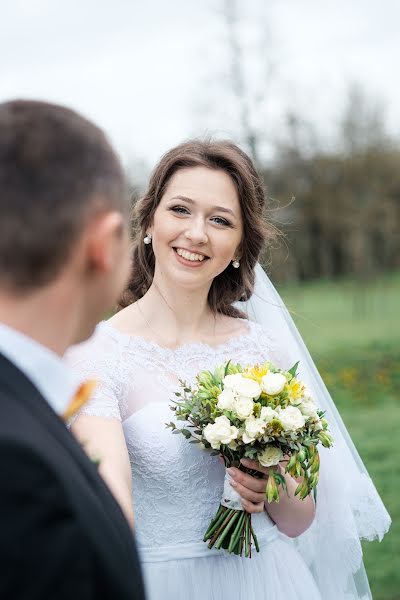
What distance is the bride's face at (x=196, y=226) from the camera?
3.66 metres

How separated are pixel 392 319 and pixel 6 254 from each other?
25.3 m

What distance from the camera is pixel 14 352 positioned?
153 cm

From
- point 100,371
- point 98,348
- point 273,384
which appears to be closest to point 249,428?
point 273,384

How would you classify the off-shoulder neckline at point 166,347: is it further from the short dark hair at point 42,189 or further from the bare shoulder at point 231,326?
the short dark hair at point 42,189

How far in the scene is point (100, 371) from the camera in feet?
11.3

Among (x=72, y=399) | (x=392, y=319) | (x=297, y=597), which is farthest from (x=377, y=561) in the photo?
(x=392, y=319)

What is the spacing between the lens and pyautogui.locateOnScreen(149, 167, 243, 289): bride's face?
12.0 ft

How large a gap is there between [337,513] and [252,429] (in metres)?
1.09

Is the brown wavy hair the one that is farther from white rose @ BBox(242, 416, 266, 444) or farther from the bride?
white rose @ BBox(242, 416, 266, 444)

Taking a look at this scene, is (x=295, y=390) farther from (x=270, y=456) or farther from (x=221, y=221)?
(x=221, y=221)

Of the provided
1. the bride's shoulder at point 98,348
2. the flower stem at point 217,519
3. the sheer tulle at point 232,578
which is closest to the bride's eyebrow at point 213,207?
the bride's shoulder at point 98,348

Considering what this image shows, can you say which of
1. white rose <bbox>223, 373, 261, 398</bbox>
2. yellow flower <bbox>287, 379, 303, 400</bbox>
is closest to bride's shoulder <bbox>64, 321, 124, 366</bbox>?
white rose <bbox>223, 373, 261, 398</bbox>

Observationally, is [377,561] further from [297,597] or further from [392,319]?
[392,319]

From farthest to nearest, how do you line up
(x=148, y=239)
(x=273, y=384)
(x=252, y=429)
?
(x=148, y=239)
(x=273, y=384)
(x=252, y=429)
